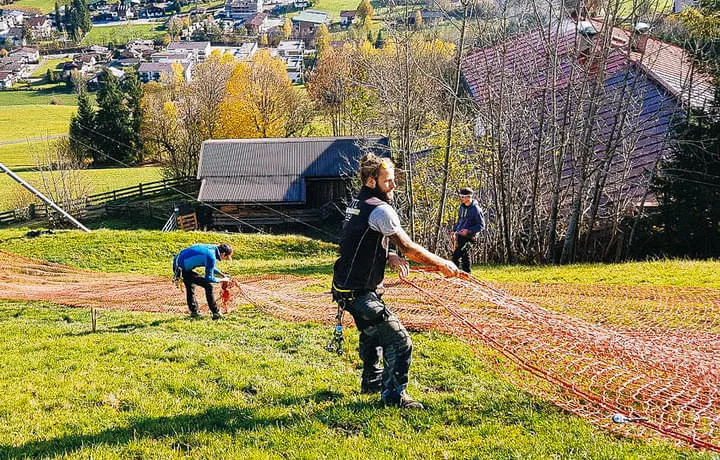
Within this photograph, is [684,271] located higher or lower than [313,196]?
higher

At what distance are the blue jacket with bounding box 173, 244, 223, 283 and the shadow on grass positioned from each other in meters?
5.09

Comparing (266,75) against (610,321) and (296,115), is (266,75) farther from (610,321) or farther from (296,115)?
(610,321)

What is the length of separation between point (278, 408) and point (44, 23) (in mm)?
219167

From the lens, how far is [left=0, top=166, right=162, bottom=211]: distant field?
48969mm

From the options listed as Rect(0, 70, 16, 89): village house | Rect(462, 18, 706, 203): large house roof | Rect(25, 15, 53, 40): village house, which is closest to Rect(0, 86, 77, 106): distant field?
Rect(0, 70, 16, 89): village house

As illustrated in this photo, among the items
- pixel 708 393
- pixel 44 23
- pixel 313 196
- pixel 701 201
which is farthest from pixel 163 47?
pixel 708 393

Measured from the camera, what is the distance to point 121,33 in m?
182

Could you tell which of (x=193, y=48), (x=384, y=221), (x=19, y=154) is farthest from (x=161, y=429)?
(x=193, y=48)

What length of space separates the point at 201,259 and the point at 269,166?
101ft

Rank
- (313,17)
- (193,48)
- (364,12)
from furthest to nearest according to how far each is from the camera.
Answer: (313,17), (193,48), (364,12)

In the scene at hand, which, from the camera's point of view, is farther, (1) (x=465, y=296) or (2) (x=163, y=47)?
(2) (x=163, y=47)

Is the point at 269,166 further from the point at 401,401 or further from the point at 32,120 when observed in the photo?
the point at 32,120

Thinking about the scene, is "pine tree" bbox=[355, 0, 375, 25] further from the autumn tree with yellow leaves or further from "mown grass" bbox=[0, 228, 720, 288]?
"mown grass" bbox=[0, 228, 720, 288]

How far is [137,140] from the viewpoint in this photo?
6688 centimetres
